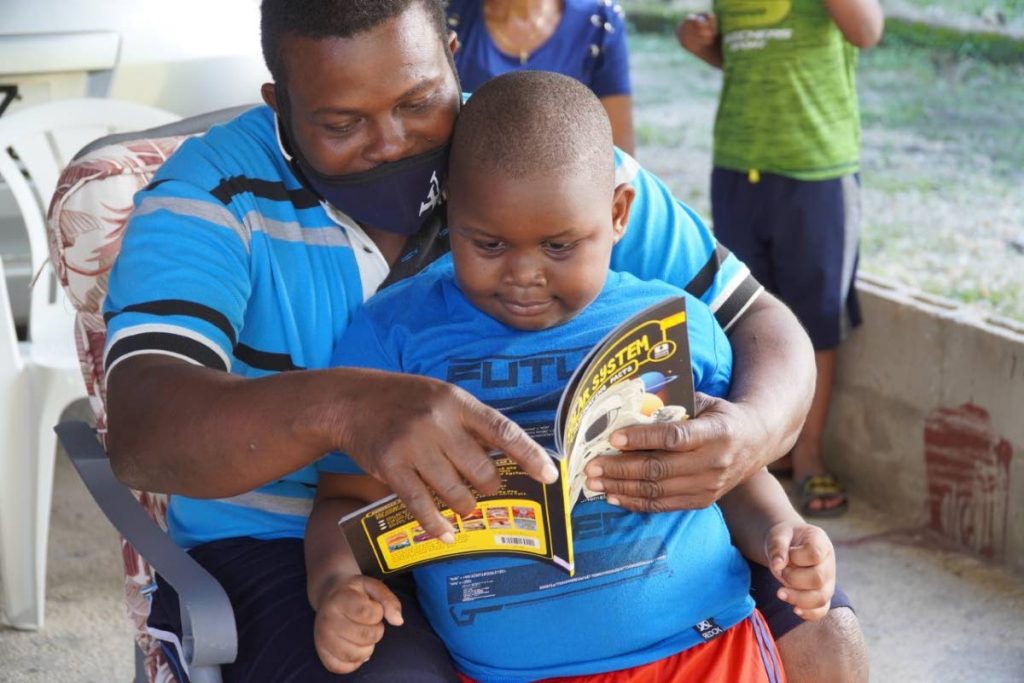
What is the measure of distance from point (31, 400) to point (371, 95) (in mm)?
2038

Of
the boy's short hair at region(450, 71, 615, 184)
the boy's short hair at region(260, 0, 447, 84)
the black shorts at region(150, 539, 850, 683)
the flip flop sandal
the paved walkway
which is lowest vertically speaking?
the flip flop sandal

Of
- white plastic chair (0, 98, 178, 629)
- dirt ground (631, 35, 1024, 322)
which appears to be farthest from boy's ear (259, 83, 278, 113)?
dirt ground (631, 35, 1024, 322)

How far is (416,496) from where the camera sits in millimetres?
1539

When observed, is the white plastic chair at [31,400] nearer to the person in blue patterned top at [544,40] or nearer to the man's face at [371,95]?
the person in blue patterned top at [544,40]

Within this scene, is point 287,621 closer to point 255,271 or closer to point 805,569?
point 255,271

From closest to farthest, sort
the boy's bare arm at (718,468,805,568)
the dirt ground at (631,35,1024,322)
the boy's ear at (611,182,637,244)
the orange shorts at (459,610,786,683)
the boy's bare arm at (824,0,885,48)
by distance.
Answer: the orange shorts at (459,610,786,683) → the boy's bare arm at (718,468,805,568) → the boy's ear at (611,182,637,244) → the boy's bare arm at (824,0,885,48) → the dirt ground at (631,35,1024,322)

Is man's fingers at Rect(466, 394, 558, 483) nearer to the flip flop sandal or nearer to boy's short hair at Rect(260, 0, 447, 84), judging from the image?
boy's short hair at Rect(260, 0, 447, 84)

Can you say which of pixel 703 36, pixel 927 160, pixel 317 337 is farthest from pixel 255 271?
pixel 927 160

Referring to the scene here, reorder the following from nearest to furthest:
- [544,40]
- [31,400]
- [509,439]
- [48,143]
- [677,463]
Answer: [509,439] < [677,463] < [31,400] < [48,143] < [544,40]

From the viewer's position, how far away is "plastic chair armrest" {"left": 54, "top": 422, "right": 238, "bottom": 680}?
1.84 meters

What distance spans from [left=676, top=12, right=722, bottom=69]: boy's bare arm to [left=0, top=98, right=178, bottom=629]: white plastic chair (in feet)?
5.95

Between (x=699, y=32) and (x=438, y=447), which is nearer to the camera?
(x=438, y=447)

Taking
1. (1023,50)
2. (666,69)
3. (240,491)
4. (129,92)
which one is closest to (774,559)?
(240,491)

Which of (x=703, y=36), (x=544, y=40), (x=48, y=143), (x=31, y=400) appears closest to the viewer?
(x=31, y=400)
